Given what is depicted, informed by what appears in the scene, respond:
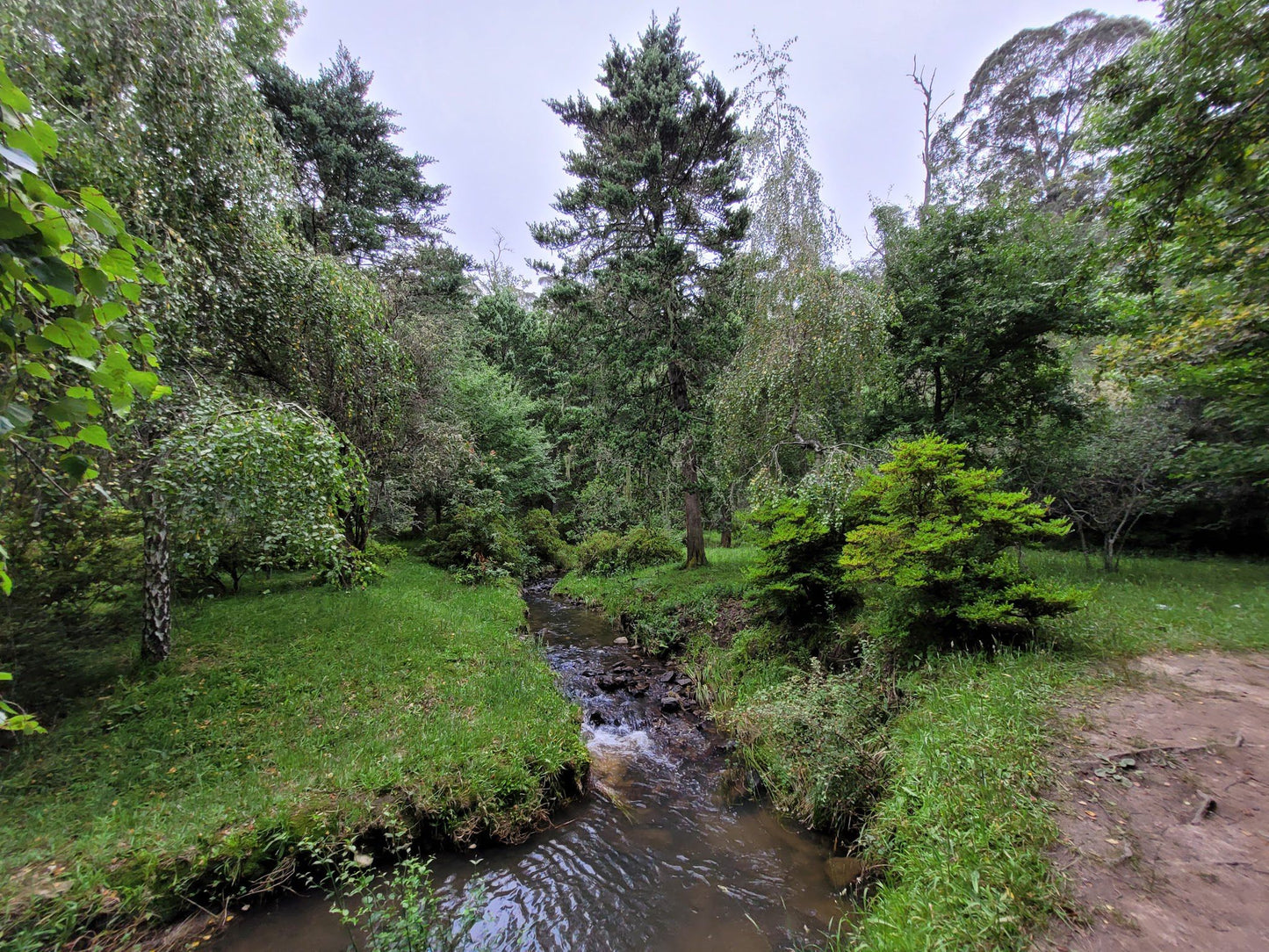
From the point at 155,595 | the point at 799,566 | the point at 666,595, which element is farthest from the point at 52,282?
the point at 666,595

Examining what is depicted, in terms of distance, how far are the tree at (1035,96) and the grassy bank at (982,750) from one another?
2405 centimetres

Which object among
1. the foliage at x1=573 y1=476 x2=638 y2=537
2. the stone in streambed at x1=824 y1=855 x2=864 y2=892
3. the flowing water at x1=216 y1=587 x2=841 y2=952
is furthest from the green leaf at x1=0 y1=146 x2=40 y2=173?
the foliage at x1=573 y1=476 x2=638 y2=537

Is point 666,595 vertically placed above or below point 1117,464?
below

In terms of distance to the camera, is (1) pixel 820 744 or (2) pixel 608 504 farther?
(2) pixel 608 504

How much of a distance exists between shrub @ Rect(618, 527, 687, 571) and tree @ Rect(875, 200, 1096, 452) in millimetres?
6980

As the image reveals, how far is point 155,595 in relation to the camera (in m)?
5.89

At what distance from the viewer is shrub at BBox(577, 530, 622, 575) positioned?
49.7 feet

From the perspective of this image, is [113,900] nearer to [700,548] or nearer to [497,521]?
[700,548]

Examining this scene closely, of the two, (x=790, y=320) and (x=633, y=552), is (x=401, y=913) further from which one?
(x=633, y=552)

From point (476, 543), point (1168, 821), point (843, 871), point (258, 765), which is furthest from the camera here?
point (476, 543)

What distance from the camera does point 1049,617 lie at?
18.1ft

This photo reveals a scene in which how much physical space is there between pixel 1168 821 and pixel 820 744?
239cm

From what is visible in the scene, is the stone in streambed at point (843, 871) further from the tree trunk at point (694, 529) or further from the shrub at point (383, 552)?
the shrub at point (383, 552)

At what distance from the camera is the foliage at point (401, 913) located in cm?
318
